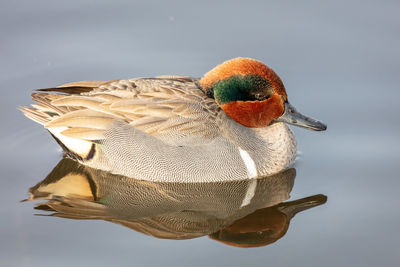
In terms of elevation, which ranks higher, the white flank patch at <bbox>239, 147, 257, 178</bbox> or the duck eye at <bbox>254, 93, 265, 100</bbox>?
the duck eye at <bbox>254, 93, 265, 100</bbox>

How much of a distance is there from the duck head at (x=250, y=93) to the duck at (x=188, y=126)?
0.01 metres

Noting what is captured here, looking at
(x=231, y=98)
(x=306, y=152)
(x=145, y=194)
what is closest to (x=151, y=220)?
(x=145, y=194)

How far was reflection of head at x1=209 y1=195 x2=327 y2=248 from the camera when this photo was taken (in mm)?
7145

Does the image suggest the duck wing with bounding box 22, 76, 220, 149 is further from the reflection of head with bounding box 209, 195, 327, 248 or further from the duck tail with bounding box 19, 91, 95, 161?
the reflection of head with bounding box 209, 195, 327, 248

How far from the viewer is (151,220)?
24.3ft

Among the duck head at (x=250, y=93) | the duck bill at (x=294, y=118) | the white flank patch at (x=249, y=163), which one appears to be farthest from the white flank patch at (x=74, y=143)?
the duck bill at (x=294, y=118)

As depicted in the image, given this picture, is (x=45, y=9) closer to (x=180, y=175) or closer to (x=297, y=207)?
(x=180, y=175)

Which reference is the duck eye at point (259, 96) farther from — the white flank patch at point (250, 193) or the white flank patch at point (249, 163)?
the white flank patch at point (250, 193)

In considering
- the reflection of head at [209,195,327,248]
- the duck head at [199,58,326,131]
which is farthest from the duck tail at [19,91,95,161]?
the reflection of head at [209,195,327,248]

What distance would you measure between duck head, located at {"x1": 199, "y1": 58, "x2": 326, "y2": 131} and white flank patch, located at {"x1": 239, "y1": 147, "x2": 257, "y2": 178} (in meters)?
0.35

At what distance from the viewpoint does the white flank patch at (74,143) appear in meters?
8.22

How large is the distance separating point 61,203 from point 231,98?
208 centimetres

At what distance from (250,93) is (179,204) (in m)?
1.40

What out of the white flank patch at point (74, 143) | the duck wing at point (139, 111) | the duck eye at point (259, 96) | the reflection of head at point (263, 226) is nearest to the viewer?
the reflection of head at point (263, 226)
